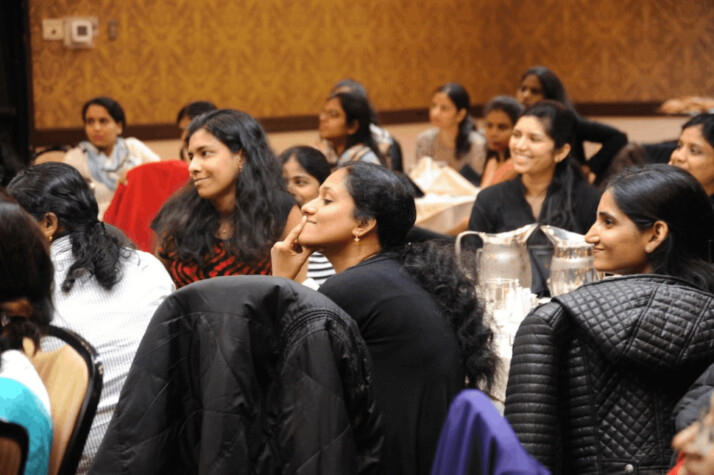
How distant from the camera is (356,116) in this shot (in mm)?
5645

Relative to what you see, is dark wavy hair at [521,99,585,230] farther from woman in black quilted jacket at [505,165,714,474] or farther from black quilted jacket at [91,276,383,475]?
black quilted jacket at [91,276,383,475]

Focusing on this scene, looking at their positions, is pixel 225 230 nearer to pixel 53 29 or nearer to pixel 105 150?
pixel 105 150

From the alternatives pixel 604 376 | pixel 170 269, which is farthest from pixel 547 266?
pixel 604 376

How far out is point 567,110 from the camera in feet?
13.3

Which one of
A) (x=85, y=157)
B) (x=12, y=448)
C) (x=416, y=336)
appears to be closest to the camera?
(x=12, y=448)

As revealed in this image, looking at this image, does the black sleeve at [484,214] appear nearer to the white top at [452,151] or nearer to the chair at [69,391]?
the chair at [69,391]

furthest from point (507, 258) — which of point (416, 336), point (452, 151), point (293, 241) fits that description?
point (452, 151)

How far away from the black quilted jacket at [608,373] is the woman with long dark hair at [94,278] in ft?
3.05

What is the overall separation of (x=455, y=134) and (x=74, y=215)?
15.9 ft

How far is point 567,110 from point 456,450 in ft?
9.29

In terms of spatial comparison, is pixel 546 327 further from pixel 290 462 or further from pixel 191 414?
pixel 191 414

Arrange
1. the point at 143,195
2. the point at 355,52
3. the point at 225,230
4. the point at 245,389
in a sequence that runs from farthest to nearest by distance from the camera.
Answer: the point at 355,52, the point at 143,195, the point at 225,230, the point at 245,389

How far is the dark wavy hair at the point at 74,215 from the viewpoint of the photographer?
235 centimetres

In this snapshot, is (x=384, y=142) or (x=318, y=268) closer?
(x=318, y=268)
